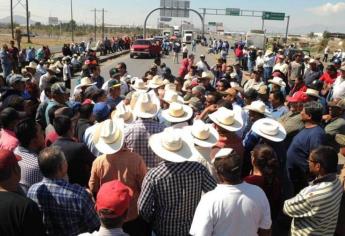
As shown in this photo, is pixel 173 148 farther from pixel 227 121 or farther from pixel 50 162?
pixel 227 121

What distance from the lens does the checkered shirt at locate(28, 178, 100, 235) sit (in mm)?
3188

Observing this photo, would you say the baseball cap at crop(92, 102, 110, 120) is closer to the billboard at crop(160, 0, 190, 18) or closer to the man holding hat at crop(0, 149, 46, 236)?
the man holding hat at crop(0, 149, 46, 236)

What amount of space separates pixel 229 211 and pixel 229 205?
5 cm

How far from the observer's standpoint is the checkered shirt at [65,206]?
3.19 meters

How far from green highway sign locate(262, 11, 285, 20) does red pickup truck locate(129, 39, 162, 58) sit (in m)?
32.2

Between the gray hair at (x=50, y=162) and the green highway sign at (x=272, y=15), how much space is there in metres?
62.0

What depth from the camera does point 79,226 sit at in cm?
326

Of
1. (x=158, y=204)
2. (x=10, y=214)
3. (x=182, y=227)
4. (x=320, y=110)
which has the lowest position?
(x=182, y=227)

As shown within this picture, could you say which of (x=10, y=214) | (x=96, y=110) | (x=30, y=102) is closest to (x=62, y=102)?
(x=30, y=102)

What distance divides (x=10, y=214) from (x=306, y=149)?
363 centimetres

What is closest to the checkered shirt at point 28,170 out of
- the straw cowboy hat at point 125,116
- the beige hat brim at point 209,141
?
the straw cowboy hat at point 125,116

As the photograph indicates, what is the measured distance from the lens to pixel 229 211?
2963mm

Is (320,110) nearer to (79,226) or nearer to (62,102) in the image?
(79,226)

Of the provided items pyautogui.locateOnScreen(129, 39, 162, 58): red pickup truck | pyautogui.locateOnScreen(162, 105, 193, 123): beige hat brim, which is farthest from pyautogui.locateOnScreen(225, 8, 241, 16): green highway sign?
pyautogui.locateOnScreen(162, 105, 193, 123): beige hat brim
